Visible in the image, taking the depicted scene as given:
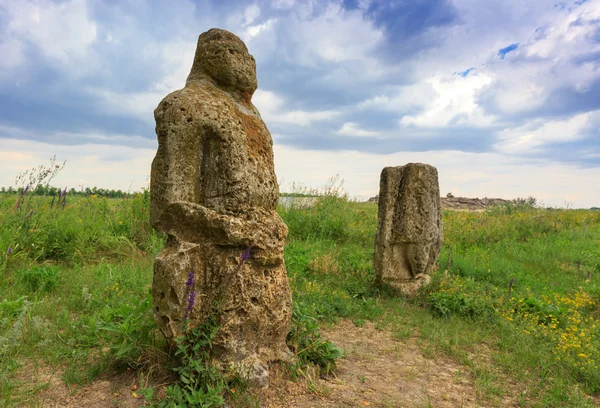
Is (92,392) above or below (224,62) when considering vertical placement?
below

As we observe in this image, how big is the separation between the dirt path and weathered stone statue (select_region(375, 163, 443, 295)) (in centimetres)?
201

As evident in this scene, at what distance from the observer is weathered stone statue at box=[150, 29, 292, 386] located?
10.8ft

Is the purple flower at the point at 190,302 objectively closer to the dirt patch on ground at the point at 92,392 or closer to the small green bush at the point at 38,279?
the dirt patch on ground at the point at 92,392

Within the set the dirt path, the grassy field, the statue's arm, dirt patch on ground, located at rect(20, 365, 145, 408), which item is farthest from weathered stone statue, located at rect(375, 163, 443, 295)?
dirt patch on ground, located at rect(20, 365, 145, 408)

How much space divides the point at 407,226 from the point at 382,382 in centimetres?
322

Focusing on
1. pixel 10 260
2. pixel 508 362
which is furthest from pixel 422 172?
pixel 10 260

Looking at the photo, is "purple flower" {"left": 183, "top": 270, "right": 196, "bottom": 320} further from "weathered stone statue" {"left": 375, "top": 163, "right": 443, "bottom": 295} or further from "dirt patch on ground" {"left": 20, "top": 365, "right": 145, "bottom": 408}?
"weathered stone statue" {"left": 375, "top": 163, "right": 443, "bottom": 295}

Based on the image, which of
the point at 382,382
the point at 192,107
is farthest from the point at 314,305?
the point at 192,107

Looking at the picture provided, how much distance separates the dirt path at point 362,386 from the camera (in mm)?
3377

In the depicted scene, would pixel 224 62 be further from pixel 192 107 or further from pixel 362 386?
pixel 362 386

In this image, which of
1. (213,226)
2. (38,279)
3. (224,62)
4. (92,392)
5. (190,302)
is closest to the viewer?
(190,302)

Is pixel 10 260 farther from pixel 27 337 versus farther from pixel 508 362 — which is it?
pixel 508 362

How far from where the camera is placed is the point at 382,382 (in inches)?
157

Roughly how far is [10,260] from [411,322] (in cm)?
628
